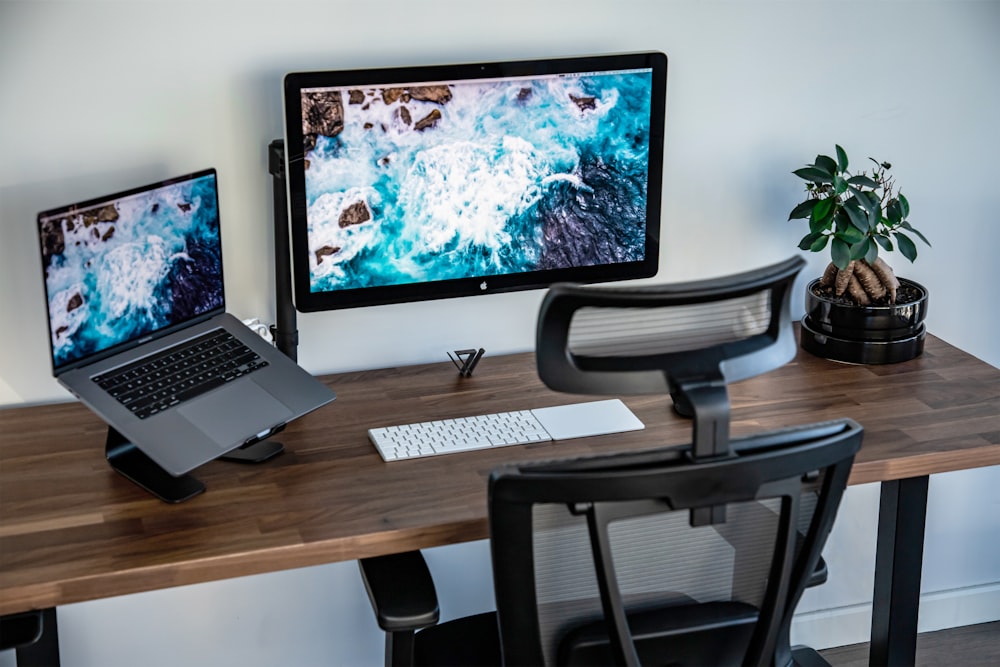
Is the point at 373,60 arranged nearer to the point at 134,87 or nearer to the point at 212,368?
the point at 134,87

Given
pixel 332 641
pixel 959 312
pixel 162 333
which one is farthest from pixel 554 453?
pixel 959 312

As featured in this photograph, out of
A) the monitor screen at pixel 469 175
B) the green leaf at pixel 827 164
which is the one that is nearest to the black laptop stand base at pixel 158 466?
the monitor screen at pixel 469 175

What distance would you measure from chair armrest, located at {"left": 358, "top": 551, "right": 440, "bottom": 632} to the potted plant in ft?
3.36

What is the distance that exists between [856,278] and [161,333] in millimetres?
1319

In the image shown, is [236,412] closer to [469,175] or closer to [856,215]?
[469,175]

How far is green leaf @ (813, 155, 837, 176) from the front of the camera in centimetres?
231

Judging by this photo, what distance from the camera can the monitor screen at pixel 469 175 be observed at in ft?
6.64

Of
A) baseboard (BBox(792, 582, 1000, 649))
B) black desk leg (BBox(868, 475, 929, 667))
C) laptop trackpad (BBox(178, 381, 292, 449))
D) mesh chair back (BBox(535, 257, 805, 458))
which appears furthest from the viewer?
baseboard (BBox(792, 582, 1000, 649))

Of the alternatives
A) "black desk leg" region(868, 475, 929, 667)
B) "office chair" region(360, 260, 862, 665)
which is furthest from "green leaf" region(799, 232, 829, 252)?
Result: "office chair" region(360, 260, 862, 665)

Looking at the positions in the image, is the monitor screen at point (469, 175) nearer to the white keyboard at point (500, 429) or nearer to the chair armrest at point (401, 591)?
the white keyboard at point (500, 429)

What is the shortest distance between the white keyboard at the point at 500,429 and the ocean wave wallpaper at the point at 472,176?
283 millimetres

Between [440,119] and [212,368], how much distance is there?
1.90 ft

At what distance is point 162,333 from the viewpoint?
1954mm

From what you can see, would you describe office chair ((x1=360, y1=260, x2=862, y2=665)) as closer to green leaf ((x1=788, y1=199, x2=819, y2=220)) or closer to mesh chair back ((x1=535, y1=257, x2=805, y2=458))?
mesh chair back ((x1=535, y1=257, x2=805, y2=458))
